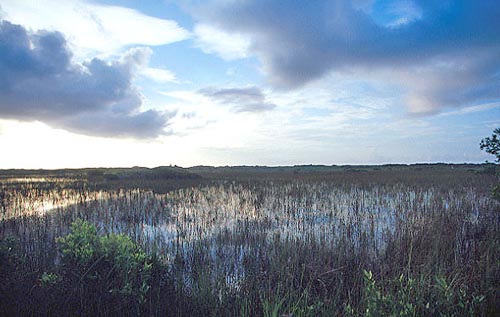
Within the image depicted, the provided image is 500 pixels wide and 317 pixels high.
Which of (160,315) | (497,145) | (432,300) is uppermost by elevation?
(497,145)

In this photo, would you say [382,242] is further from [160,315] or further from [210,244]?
[160,315]

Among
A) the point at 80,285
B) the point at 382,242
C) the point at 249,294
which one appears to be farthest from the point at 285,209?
the point at 80,285

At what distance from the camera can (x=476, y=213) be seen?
10.1m

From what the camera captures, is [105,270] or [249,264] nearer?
[105,270]

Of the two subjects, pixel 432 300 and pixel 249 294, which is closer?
pixel 432 300

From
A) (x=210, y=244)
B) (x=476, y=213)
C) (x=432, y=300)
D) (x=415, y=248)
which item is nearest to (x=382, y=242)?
(x=415, y=248)

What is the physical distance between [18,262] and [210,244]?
12.1ft

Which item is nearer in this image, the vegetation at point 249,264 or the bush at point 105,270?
the vegetation at point 249,264

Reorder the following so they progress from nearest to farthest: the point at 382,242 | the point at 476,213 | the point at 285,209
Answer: the point at 382,242, the point at 476,213, the point at 285,209

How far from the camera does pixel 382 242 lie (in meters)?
7.17

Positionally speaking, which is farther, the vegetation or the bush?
the bush

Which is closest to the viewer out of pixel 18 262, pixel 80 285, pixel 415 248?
pixel 80 285

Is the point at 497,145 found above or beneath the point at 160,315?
above

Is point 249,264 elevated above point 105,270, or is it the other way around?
point 105,270
